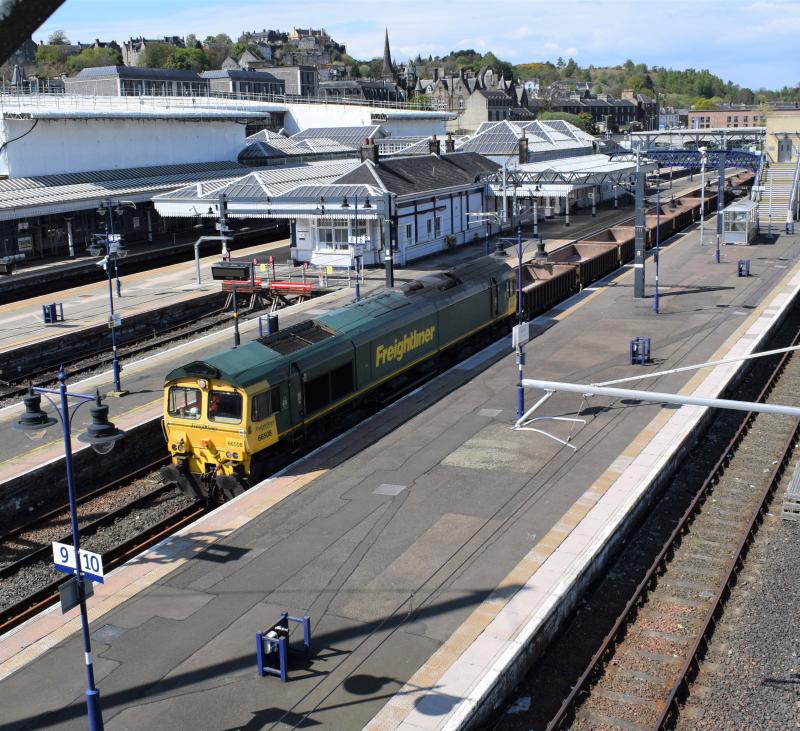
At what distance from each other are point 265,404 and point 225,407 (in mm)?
999

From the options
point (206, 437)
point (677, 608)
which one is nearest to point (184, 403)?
point (206, 437)

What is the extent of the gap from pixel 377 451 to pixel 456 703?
443 inches

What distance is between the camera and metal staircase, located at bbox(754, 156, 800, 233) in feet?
232

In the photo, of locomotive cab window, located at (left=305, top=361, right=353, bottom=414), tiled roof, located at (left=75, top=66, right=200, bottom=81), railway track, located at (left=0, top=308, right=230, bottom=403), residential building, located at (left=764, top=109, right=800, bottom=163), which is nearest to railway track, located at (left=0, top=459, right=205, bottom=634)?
locomotive cab window, located at (left=305, top=361, right=353, bottom=414)

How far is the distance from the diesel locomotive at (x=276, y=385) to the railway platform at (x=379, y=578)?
915 millimetres

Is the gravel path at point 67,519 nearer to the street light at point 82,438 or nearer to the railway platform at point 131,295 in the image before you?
the street light at point 82,438

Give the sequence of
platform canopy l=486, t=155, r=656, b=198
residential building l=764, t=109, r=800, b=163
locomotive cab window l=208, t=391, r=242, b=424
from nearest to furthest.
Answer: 1. locomotive cab window l=208, t=391, r=242, b=424
2. platform canopy l=486, t=155, r=656, b=198
3. residential building l=764, t=109, r=800, b=163

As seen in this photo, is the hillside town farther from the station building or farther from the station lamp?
the station building

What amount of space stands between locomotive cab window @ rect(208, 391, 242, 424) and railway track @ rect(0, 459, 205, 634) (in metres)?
2.57

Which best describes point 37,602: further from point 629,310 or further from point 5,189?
point 5,189

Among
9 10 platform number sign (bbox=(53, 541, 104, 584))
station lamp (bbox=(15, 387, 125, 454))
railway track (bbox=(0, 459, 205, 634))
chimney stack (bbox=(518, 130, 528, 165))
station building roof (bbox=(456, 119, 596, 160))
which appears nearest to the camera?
9 10 platform number sign (bbox=(53, 541, 104, 584))

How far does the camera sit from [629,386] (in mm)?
29516

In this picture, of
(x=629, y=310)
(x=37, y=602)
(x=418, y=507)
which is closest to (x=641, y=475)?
(x=418, y=507)

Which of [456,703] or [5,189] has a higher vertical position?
[5,189]
